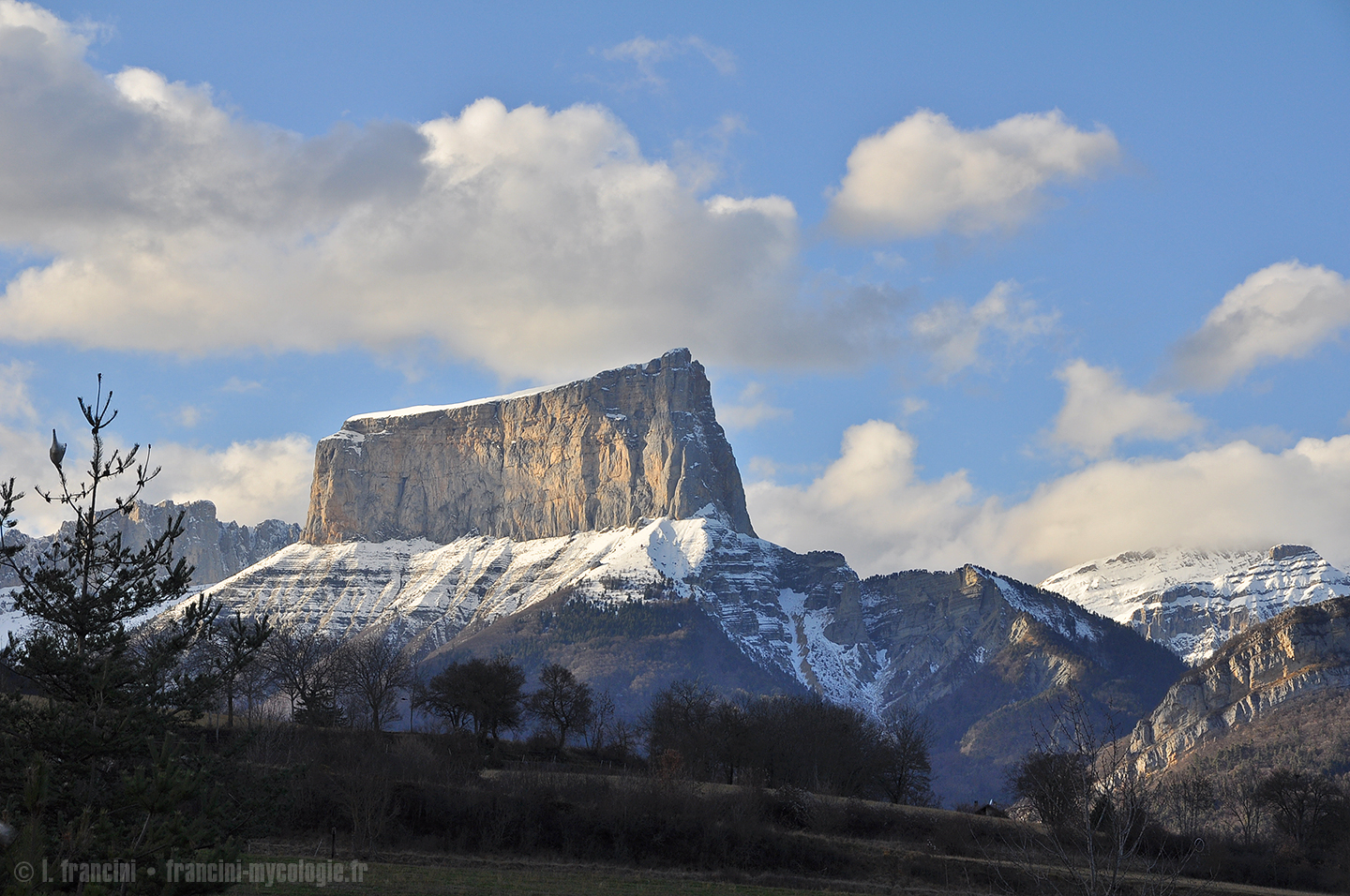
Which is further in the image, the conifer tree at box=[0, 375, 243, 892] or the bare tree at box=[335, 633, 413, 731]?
the bare tree at box=[335, 633, 413, 731]

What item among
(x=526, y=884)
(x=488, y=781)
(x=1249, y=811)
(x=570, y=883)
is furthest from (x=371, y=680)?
(x=1249, y=811)

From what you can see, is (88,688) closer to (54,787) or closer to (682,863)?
(54,787)

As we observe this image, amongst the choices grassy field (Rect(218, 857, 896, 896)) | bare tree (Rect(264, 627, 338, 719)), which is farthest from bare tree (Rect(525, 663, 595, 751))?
grassy field (Rect(218, 857, 896, 896))

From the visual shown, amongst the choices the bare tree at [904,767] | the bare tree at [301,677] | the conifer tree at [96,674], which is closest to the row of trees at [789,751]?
the bare tree at [904,767]

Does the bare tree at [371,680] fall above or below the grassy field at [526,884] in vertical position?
above

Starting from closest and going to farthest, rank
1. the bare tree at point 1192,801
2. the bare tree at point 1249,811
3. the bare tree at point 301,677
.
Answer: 1. the bare tree at point 301,677
2. the bare tree at point 1249,811
3. the bare tree at point 1192,801

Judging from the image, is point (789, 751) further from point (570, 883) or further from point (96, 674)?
point (96, 674)

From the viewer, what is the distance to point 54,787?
2112cm

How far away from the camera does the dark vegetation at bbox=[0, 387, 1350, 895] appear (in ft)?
66.5

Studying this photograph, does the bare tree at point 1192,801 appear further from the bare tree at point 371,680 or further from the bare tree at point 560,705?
the bare tree at point 371,680

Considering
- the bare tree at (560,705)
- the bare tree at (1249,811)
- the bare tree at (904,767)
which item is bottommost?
the bare tree at (1249,811)

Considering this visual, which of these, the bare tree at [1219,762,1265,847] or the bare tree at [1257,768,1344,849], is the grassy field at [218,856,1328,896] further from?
the bare tree at [1219,762,1265,847]

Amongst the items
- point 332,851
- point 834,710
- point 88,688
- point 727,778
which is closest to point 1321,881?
point 727,778

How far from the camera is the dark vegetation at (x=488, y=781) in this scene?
2028 cm
